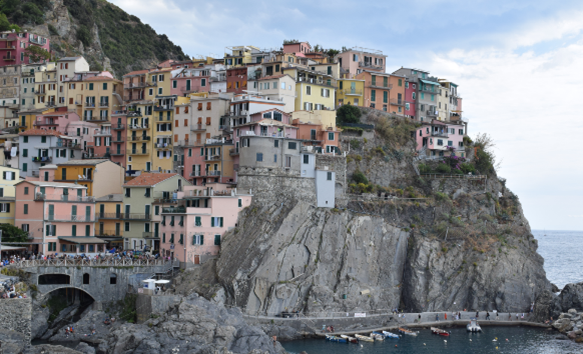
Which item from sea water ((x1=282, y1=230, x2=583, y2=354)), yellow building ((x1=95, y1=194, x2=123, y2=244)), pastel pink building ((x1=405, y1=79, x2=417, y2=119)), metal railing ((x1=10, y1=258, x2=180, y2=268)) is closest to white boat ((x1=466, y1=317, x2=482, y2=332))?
sea water ((x1=282, y1=230, x2=583, y2=354))

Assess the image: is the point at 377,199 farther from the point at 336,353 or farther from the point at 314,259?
the point at 336,353

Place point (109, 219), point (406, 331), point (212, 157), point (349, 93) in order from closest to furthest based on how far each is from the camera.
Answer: point (406, 331)
point (109, 219)
point (212, 157)
point (349, 93)

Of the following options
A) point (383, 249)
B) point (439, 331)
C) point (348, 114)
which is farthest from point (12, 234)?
point (439, 331)

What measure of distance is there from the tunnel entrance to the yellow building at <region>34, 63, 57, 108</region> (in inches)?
1722

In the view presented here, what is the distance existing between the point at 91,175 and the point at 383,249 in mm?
35716

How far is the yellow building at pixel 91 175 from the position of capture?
8362cm

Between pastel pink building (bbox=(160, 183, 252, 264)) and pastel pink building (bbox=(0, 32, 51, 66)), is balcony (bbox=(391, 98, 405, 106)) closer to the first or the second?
pastel pink building (bbox=(160, 183, 252, 264))

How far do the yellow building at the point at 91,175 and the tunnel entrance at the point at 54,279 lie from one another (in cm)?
1579

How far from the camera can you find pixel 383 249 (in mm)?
78062

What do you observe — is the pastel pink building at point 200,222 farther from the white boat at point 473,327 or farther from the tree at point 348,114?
the white boat at point 473,327

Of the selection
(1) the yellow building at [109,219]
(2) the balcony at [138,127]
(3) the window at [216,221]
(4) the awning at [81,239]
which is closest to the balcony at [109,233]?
(1) the yellow building at [109,219]

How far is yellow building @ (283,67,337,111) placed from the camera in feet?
294

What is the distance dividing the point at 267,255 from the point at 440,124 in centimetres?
3764

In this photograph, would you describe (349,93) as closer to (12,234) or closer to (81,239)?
(81,239)
